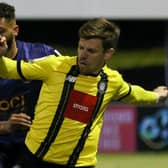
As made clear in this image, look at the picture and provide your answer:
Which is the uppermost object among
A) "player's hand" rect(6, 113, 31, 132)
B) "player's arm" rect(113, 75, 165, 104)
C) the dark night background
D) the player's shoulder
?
the player's shoulder

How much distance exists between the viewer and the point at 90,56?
16.7 feet

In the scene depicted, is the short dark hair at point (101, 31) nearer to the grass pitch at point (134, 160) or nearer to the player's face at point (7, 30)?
the player's face at point (7, 30)

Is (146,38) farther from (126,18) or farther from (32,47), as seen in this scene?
(32,47)

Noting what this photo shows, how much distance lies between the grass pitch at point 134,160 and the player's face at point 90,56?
654 cm

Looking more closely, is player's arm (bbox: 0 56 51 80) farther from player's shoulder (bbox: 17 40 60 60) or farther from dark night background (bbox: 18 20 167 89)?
dark night background (bbox: 18 20 167 89)

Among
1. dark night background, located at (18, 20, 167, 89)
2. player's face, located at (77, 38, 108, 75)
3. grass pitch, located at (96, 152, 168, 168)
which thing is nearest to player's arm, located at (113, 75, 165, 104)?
player's face, located at (77, 38, 108, 75)

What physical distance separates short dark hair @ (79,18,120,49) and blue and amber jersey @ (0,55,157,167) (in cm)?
21

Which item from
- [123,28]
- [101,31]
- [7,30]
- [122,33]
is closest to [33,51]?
[7,30]

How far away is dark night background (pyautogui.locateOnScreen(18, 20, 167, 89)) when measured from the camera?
2106cm

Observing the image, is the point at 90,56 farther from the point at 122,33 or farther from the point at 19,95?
the point at 122,33

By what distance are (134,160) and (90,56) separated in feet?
25.7

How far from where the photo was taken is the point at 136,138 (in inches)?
537
